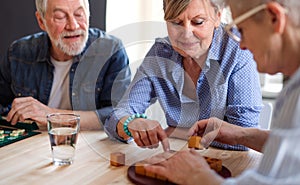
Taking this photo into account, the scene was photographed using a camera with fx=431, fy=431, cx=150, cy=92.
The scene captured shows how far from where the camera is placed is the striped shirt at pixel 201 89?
1430 mm

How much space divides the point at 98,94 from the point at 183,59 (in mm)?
424

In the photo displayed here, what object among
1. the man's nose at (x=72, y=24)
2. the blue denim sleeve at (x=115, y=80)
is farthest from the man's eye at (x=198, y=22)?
the man's nose at (x=72, y=24)

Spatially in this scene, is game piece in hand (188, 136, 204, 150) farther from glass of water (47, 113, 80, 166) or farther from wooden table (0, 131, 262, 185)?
glass of water (47, 113, 80, 166)

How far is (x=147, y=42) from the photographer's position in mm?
1667

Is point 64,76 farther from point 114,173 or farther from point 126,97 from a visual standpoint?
point 114,173

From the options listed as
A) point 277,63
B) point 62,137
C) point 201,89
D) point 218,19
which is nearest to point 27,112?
point 62,137

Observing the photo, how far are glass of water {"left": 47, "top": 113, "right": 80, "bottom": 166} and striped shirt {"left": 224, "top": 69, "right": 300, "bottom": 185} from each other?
1.95ft

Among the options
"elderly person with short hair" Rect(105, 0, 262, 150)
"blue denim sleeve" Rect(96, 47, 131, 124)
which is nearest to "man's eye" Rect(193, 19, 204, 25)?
"elderly person with short hair" Rect(105, 0, 262, 150)

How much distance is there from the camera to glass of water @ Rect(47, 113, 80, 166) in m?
1.20

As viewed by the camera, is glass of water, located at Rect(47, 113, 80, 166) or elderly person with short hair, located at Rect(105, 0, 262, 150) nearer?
A: glass of water, located at Rect(47, 113, 80, 166)

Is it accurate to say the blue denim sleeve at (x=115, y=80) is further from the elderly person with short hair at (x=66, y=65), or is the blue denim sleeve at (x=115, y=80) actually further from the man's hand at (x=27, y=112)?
the man's hand at (x=27, y=112)

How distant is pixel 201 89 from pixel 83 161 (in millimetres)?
Result: 514

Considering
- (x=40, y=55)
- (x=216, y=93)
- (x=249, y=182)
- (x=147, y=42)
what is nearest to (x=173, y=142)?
(x=216, y=93)

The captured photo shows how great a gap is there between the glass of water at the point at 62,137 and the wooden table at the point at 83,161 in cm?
3
